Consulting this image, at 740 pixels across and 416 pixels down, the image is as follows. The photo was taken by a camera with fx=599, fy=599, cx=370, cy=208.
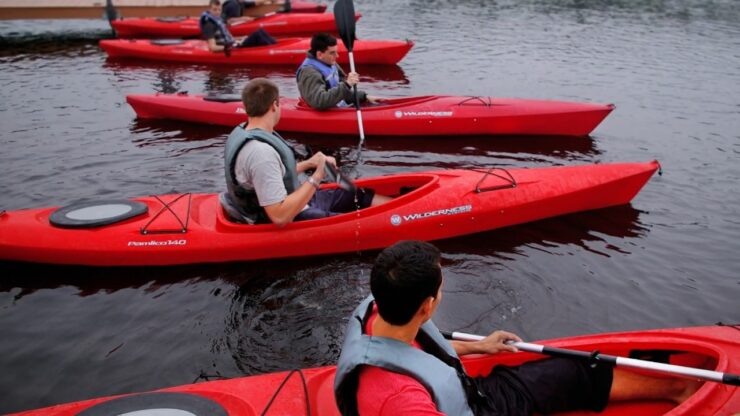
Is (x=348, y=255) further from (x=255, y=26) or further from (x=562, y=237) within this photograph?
(x=255, y=26)

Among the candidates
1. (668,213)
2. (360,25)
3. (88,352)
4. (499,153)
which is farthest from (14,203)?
(360,25)

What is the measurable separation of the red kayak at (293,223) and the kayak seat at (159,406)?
2100 mm

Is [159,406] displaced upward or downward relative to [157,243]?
upward

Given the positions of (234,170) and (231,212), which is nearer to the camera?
(234,170)

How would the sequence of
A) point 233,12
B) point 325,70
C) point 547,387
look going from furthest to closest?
point 233,12 → point 325,70 → point 547,387

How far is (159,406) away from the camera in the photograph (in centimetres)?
254

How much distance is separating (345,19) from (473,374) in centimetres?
592

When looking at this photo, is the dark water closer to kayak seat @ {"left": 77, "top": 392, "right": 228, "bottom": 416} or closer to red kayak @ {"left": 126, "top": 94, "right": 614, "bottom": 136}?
red kayak @ {"left": 126, "top": 94, "right": 614, "bottom": 136}

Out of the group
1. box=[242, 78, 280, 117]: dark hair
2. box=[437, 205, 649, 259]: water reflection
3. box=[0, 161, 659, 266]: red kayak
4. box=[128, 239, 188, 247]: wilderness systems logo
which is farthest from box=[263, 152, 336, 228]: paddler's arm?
box=[437, 205, 649, 259]: water reflection

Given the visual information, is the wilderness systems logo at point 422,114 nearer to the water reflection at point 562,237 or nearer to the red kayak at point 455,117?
the red kayak at point 455,117

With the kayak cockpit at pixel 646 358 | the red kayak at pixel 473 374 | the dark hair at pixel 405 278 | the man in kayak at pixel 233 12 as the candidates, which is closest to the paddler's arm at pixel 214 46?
the man in kayak at pixel 233 12

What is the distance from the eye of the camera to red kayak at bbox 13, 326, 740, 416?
256 centimetres

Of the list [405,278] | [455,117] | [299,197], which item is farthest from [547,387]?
[455,117]

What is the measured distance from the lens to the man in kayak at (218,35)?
1139 cm
